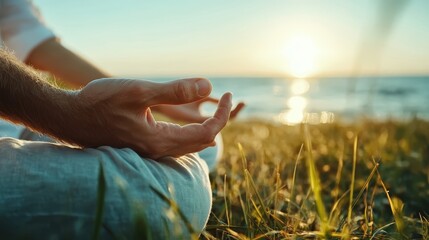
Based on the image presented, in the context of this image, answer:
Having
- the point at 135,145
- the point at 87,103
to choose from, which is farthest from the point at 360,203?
the point at 87,103

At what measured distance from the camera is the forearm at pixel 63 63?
6.56 ft

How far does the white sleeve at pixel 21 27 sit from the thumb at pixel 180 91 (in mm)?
1255

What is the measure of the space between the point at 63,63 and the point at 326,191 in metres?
1.25

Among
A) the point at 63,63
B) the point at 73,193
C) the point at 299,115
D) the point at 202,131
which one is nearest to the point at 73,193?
the point at 73,193

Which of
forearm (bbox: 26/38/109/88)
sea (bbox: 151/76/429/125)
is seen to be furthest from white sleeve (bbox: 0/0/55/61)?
sea (bbox: 151/76/429/125)

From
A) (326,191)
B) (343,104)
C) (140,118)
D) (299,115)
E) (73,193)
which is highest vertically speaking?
(140,118)

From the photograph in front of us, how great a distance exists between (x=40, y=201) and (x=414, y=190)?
158 cm

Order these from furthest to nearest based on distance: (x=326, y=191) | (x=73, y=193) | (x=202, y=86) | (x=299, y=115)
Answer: (x=299, y=115), (x=326, y=191), (x=202, y=86), (x=73, y=193)

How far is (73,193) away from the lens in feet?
2.91

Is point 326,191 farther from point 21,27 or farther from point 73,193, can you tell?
point 21,27

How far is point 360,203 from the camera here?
1707 mm

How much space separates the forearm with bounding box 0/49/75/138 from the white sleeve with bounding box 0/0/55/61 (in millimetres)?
1076

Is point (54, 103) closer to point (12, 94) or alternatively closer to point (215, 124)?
point (12, 94)

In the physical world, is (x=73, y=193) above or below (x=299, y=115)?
above
